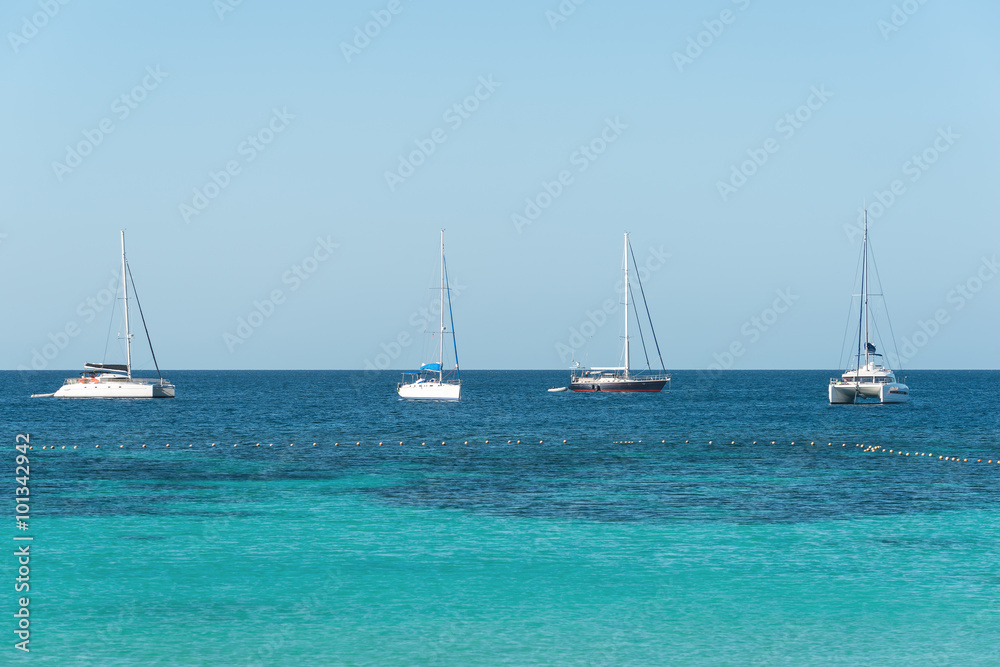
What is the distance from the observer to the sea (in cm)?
1966

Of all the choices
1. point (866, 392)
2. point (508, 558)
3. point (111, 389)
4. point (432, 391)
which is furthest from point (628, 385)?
point (508, 558)

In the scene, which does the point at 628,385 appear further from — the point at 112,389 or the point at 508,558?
the point at 508,558

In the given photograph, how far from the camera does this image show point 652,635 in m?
20.2

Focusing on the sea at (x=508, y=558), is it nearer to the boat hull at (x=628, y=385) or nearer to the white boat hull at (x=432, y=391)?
the white boat hull at (x=432, y=391)

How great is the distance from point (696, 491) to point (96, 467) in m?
28.5

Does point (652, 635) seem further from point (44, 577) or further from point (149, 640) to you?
point (44, 577)

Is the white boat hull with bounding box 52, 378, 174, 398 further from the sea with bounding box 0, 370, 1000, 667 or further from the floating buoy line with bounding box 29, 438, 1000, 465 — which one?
the sea with bounding box 0, 370, 1000, 667

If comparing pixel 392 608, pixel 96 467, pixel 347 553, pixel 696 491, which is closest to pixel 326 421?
pixel 96 467

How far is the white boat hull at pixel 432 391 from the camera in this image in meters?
118

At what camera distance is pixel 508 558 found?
87.7ft

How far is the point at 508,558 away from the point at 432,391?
306 ft

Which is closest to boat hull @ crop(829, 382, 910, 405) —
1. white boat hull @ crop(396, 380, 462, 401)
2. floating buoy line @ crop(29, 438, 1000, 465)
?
white boat hull @ crop(396, 380, 462, 401)

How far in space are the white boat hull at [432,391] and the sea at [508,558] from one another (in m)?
61.2

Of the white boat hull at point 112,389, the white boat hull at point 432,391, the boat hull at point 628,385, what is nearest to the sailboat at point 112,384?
the white boat hull at point 112,389
